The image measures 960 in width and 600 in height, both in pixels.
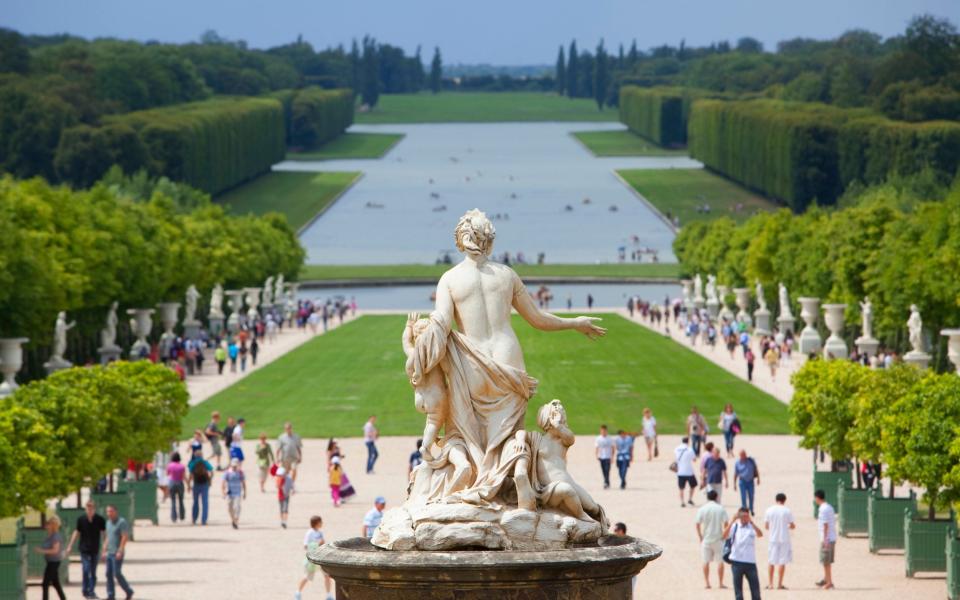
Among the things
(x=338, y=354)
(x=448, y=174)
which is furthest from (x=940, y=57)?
(x=338, y=354)

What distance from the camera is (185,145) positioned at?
477ft

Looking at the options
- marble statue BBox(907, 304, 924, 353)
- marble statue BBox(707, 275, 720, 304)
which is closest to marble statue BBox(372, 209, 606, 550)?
marble statue BBox(907, 304, 924, 353)

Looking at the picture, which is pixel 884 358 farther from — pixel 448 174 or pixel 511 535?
pixel 448 174

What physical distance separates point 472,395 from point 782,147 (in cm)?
13196

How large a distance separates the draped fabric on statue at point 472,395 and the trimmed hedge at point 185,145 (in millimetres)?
122132

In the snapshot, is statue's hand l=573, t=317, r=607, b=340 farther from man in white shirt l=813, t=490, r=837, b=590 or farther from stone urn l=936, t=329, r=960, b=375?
stone urn l=936, t=329, r=960, b=375

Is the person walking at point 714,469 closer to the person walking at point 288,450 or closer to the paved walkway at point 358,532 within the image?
the paved walkway at point 358,532

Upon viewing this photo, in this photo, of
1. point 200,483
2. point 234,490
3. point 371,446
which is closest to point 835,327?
point 371,446

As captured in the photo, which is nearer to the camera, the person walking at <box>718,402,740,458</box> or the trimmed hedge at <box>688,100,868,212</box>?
the person walking at <box>718,402,740,458</box>

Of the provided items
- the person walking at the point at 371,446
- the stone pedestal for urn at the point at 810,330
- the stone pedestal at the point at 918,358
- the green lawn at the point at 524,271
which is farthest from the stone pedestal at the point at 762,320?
the person walking at the point at 371,446

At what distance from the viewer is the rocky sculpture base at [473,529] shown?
13.5 m

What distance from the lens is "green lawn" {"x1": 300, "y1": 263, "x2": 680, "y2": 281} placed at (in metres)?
116

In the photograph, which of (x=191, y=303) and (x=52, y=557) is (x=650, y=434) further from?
(x=191, y=303)

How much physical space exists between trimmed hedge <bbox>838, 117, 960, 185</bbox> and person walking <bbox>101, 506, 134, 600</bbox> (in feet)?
328
